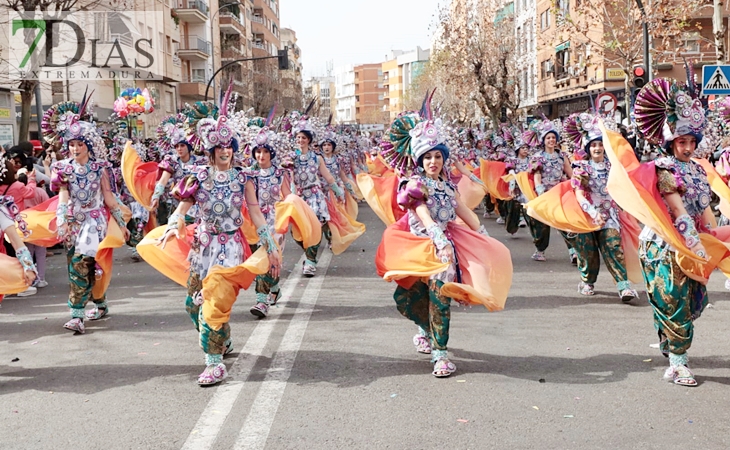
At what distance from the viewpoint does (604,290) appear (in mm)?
9852

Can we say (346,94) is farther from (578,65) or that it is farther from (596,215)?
(596,215)

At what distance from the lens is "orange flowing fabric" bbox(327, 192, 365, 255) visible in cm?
1190

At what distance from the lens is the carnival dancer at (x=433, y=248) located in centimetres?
616

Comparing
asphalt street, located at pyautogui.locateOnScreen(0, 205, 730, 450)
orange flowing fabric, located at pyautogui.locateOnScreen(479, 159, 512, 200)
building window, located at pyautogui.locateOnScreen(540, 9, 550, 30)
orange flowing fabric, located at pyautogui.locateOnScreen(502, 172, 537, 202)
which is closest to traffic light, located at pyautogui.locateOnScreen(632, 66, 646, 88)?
orange flowing fabric, located at pyautogui.locateOnScreen(479, 159, 512, 200)

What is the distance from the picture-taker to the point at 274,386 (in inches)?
234

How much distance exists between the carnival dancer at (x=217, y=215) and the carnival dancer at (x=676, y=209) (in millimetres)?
2763

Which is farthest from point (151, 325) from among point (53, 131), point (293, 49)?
point (293, 49)

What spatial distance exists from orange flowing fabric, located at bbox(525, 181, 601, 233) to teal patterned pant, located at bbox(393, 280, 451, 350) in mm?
3341

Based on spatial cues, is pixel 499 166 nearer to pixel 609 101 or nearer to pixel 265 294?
pixel 609 101

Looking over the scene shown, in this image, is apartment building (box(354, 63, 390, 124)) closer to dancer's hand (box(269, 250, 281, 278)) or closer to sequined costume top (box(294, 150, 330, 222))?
sequined costume top (box(294, 150, 330, 222))

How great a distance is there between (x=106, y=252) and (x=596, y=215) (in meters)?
5.08

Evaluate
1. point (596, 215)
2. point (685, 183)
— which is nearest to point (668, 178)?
point (685, 183)

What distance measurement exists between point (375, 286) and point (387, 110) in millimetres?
159119

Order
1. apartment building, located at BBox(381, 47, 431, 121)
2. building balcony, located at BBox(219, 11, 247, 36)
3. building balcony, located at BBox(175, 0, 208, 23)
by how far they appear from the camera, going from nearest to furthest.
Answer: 1. building balcony, located at BBox(175, 0, 208, 23)
2. building balcony, located at BBox(219, 11, 247, 36)
3. apartment building, located at BBox(381, 47, 431, 121)
